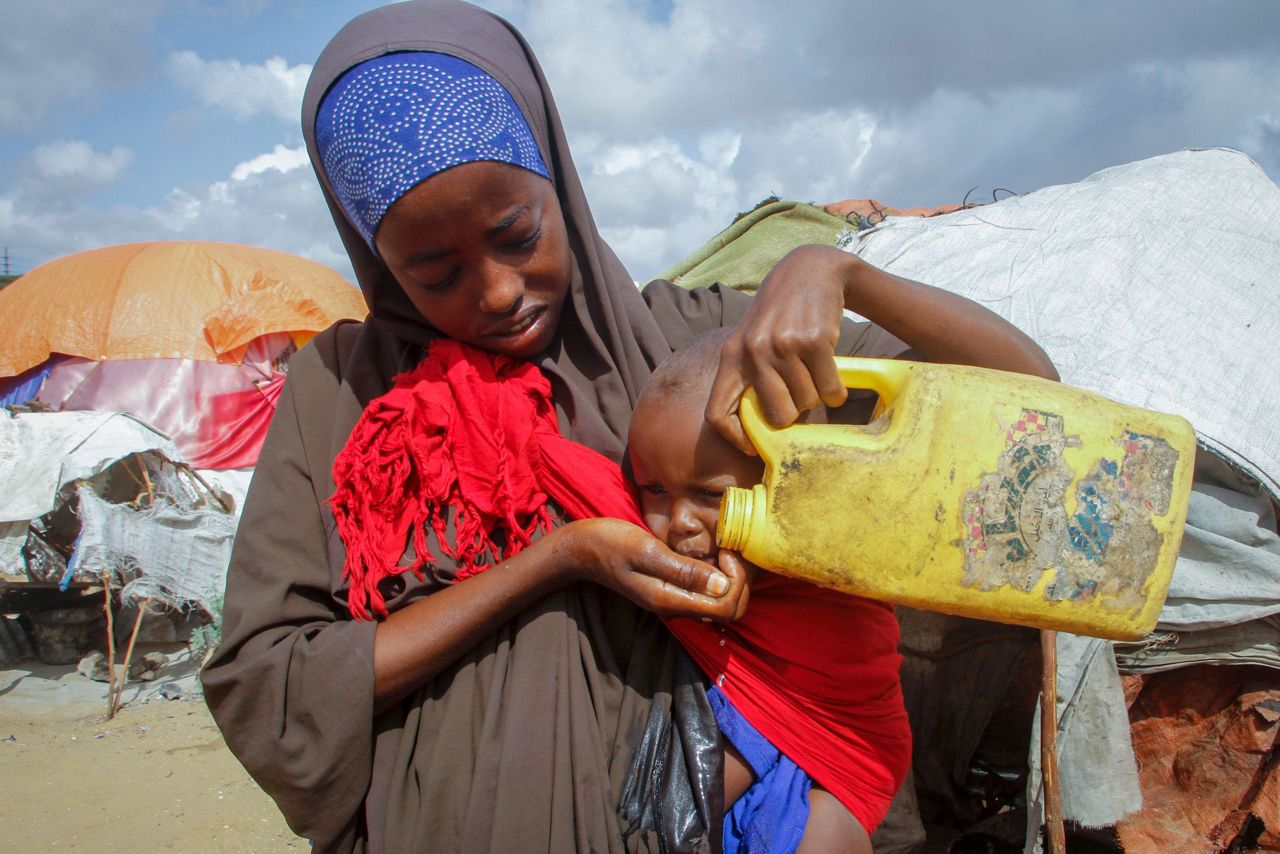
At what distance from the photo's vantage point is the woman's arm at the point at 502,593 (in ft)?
4.51

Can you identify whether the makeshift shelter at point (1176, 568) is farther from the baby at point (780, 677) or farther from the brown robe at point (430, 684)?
the brown robe at point (430, 684)

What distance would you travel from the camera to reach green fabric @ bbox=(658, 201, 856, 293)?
304 centimetres

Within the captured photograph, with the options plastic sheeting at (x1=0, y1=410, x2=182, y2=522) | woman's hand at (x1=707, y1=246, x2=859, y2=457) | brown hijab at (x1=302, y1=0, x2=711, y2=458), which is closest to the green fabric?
brown hijab at (x1=302, y1=0, x2=711, y2=458)

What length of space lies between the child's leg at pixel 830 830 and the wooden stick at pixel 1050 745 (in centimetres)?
70

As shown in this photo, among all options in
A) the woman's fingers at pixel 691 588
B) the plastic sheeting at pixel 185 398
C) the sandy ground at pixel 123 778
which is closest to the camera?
the woman's fingers at pixel 691 588

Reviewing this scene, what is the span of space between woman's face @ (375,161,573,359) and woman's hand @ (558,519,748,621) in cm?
49

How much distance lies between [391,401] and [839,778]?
3.54 ft

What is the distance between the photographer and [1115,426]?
1230 millimetres

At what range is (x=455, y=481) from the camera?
1606 mm

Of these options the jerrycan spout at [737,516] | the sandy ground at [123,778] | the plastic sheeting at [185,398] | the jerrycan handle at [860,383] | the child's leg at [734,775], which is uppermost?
the jerrycan handle at [860,383]

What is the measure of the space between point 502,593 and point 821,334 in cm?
70

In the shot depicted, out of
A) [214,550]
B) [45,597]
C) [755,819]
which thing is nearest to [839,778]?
[755,819]

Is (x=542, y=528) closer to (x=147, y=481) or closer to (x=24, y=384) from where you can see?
(x=147, y=481)

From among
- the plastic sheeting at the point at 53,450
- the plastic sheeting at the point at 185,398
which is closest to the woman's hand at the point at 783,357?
the plastic sheeting at the point at 53,450
